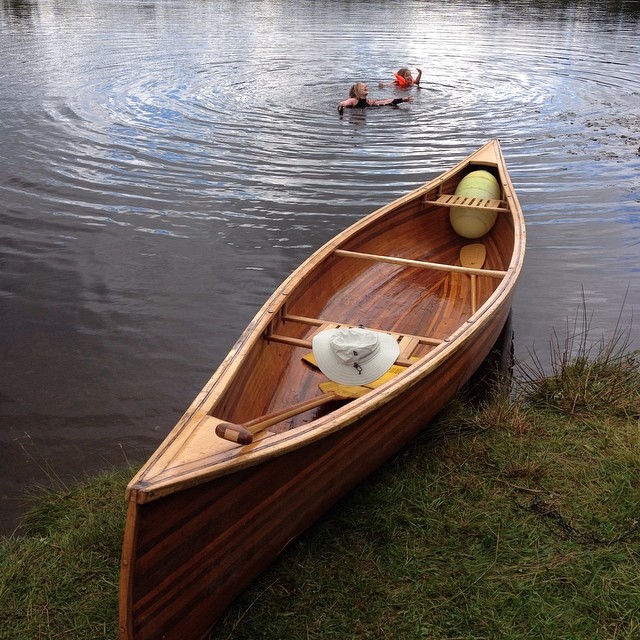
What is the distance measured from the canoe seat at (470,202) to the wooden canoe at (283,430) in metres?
0.65

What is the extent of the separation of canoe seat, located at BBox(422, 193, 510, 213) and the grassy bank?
3314 mm

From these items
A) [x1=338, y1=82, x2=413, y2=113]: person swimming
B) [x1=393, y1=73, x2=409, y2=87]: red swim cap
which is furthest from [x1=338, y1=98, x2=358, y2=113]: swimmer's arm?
[x1=393, y1=73, x2=409, y2=87]: red swim cap

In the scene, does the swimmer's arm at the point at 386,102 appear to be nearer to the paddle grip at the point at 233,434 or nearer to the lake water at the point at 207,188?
the lake water at the point at 207,188

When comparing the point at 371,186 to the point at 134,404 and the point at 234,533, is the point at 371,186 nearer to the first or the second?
the point at 134,404

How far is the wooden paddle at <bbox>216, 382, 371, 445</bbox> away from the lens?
10.5ft

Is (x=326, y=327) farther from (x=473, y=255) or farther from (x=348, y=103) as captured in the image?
(x=348, y=103)

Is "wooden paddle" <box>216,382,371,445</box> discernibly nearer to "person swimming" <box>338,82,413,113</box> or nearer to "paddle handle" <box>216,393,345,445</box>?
"paddle handle" <box>216,393,345,445</box>

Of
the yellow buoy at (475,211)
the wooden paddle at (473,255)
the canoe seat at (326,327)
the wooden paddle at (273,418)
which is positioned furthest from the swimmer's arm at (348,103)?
the wooden paddle at (273,418)

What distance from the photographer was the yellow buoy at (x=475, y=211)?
7.76m

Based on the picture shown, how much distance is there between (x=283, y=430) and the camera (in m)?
4.29

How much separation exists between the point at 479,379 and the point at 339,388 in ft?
6.14

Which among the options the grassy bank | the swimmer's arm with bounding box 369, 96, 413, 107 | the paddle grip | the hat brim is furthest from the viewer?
the swimmer's arm with bounding box 369, 96, 413, 107

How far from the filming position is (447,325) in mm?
6219

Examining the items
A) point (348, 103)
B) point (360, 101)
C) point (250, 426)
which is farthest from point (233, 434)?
point (360, 101)
